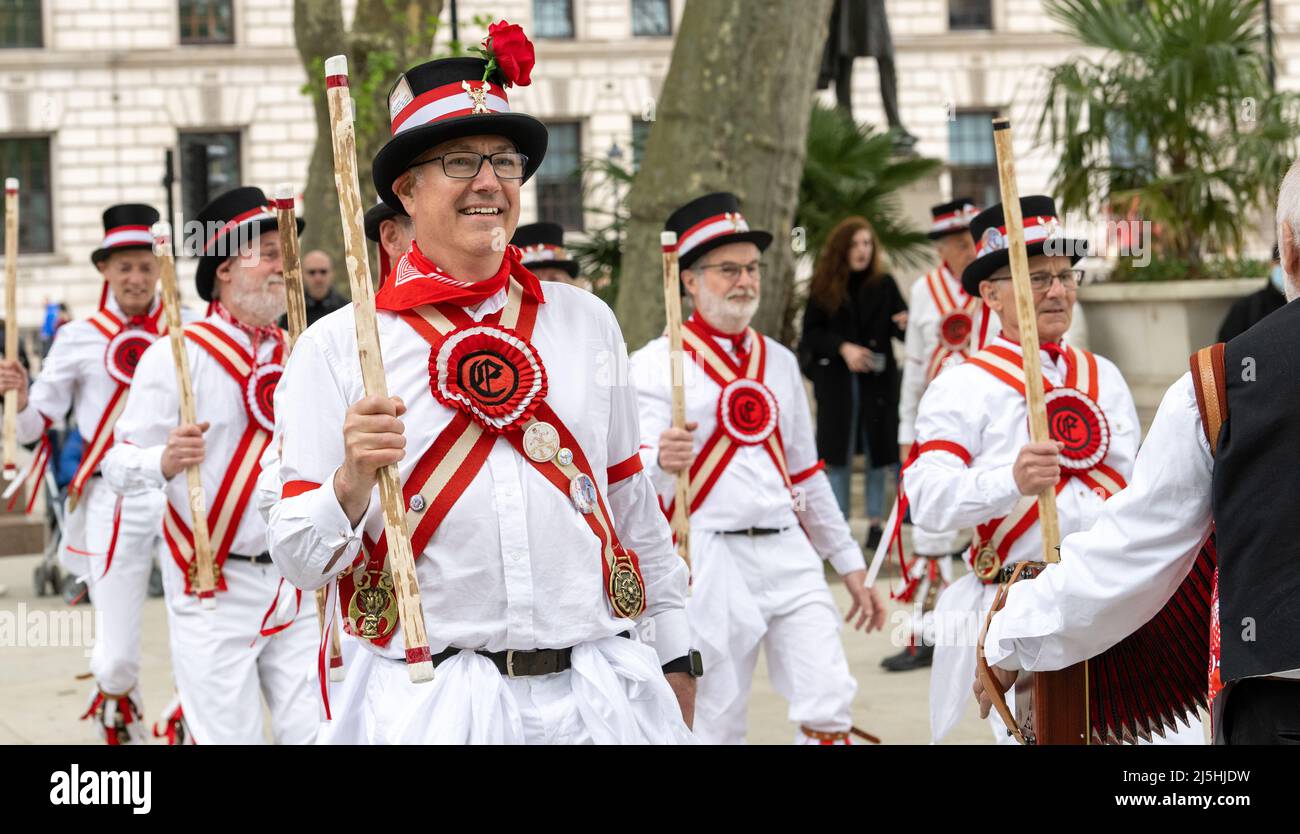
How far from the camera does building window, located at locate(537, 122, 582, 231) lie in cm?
4091

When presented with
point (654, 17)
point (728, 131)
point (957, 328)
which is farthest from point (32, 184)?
point (957, 328)

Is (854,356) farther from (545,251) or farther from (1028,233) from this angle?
(1028,233)

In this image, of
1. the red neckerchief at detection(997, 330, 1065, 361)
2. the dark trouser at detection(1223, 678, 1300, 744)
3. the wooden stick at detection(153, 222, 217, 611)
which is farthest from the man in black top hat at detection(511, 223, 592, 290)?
the dark trouser at detection(1223, 678, 1300, 744)

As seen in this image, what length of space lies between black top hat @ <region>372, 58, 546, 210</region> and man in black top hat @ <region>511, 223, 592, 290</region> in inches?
202

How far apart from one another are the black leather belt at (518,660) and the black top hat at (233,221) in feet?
10.5

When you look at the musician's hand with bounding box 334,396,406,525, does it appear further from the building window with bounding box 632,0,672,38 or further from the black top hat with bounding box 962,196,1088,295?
the building window with bounding box 632,0,672,38

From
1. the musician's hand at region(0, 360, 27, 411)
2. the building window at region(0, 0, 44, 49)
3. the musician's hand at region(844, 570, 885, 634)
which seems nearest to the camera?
the musician's hand at region(844, 570, 885, 634)

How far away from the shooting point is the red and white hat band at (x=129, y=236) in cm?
831

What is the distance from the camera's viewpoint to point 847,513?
42.7ft

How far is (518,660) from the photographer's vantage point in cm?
387

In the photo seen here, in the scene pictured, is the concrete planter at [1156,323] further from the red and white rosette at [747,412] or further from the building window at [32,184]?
the building window at [32,184]

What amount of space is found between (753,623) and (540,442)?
10.6 feet
